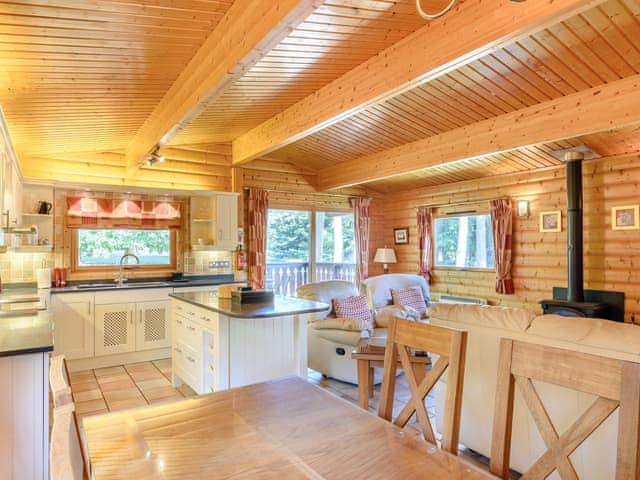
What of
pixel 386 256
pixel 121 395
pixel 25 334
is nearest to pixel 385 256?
pixel 386 256

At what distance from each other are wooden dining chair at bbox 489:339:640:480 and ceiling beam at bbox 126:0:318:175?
1.83m

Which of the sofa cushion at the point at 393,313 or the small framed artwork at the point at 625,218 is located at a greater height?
the small framed artwork at the point at 625,218

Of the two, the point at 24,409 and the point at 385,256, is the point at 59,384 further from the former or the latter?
the point at 385,256

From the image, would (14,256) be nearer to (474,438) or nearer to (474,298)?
(474,438)

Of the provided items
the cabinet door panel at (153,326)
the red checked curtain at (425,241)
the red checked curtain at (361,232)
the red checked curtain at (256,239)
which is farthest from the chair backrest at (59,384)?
the red checked curtain at (361,232)

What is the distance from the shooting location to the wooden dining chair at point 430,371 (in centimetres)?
146

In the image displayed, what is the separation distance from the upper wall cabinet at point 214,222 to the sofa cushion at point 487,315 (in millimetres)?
3944

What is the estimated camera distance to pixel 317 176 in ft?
25.6

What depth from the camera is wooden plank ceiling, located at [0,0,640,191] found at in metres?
Result: 2.43

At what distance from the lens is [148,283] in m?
5.54

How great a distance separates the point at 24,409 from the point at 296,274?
5.62 m

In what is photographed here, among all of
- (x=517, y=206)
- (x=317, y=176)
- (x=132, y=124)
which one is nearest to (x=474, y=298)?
(x=517, y=206)

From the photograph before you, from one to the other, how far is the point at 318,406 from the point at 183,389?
3026mm

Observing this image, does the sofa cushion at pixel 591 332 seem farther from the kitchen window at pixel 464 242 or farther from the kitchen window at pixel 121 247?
the kitchen window at pixel 121 247
